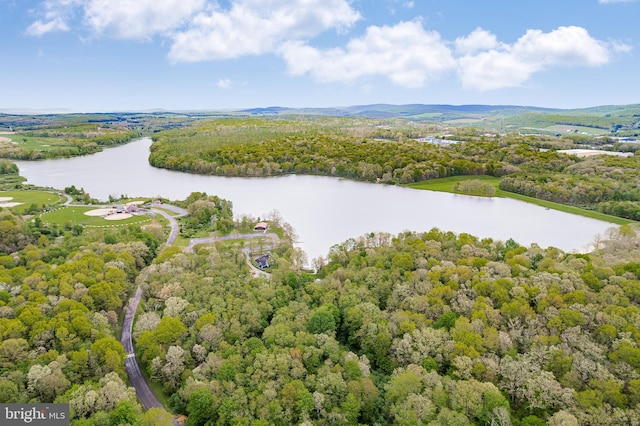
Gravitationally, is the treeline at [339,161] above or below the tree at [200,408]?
above

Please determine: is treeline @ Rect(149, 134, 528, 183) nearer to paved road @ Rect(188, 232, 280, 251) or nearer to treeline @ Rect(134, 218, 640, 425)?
paved road @ Rect(188, 232, 280, 251)

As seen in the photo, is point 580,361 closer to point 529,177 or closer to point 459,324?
point 459,324

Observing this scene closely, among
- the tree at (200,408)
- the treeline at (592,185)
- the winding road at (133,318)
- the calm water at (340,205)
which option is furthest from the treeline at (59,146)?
the treeline at (592,185)

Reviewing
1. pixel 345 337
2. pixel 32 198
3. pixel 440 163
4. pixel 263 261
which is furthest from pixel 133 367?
pixel 440 163

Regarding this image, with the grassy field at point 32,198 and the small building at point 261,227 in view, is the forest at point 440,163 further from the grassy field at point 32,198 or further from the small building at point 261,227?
A: the small building at point 261,227

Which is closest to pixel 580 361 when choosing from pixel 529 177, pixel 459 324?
pixel 459 324

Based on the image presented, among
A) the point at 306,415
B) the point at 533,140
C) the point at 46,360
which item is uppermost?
the point at 533,140

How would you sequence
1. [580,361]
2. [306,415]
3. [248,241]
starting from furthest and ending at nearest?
[248,241] < [580,361] < [306,415]
